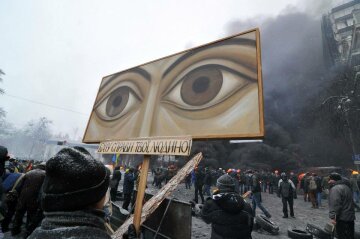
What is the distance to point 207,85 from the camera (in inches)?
122

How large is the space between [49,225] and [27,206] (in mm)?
5299

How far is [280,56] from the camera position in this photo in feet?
207

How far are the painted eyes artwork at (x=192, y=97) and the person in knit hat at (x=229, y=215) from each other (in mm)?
1217

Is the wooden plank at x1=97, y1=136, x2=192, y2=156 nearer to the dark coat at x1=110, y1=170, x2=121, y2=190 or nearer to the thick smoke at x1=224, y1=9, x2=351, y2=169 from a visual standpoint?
the dark coat at x1=110, y1=170, x2=121, y2=190

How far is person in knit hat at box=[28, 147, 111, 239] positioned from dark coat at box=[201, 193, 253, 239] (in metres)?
2.34

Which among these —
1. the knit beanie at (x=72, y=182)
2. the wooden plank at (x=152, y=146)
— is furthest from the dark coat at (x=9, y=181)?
the knit beanie at (x=72, y=182)

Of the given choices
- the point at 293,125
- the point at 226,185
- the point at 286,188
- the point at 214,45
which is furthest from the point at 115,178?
the point at 293,125

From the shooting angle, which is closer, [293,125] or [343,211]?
[343,211]

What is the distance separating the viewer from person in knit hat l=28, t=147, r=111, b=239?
3.69 ft

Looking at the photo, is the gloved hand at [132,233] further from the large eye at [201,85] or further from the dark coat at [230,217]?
the large eye at [201,85]

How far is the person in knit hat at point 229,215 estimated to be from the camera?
3.15 m

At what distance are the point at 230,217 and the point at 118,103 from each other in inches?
108

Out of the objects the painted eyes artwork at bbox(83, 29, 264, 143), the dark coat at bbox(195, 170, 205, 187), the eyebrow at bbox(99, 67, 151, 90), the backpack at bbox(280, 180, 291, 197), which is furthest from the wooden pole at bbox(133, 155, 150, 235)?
the dark coat at bbox(195, 170, 205, 187)

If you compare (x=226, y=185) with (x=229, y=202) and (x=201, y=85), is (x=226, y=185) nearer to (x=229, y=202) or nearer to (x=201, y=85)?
(x=229, y=202)
